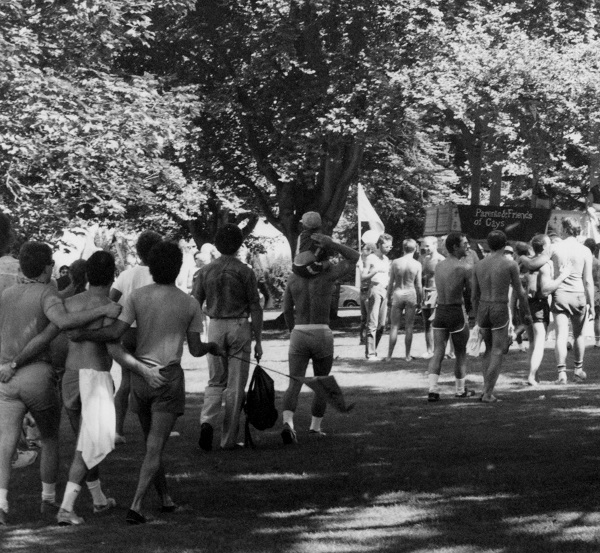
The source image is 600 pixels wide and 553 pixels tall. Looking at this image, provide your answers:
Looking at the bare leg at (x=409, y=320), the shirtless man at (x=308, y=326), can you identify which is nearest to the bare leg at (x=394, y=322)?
the bare leg at (x=409, y=320)

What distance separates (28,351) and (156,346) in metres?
0.73

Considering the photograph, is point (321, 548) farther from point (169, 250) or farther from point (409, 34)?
point (409, 34)

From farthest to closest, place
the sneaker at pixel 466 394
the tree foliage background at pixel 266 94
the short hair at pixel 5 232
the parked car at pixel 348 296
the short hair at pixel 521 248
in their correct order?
the parked car at pixel 348 296 < the tree foliage background at pixel 266 94 < the short hair at pixel 521 248 < the sneaker at pixel 466 394 < the short hair at pixel 5 232

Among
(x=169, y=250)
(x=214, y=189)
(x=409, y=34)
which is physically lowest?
(x=169, y=250)

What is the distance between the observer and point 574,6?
32.9 m

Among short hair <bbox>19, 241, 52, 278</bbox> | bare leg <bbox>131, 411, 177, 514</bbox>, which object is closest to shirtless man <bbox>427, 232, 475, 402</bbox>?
bare leg <bbox>131, 411, 177, 514</bbox>

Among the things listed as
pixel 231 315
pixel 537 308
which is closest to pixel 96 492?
pixel 231 315

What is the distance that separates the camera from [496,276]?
14109mm

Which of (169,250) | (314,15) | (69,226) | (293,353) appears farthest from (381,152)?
(169,250)

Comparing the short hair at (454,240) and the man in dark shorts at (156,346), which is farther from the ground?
the short hair at (454,240)

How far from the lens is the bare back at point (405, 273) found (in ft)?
A: 65.6

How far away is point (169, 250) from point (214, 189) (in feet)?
104

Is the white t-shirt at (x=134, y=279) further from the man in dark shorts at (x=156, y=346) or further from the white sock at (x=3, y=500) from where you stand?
the white sock at (x=3, y=500)

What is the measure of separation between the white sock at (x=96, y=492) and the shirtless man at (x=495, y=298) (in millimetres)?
6635
